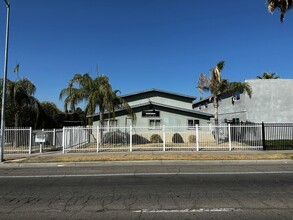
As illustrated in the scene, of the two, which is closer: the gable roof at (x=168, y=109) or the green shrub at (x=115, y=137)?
the green shrub at (x=115, y=137)

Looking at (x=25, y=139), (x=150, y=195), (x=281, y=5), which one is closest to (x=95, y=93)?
(x=25, y=139)

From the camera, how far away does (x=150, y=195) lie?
732 centimetres

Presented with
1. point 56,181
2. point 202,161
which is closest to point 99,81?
point 202,161

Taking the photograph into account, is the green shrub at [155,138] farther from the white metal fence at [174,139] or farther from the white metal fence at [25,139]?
the white metal fence at [25,139]

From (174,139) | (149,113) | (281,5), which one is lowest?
(174,139)

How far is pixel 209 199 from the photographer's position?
683 centimetres

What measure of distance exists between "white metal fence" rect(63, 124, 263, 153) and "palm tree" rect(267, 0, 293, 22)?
710cm

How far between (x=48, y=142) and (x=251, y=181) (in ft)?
51.2

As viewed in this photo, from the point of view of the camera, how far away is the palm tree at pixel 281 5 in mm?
16984

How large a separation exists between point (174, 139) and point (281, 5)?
12.4m

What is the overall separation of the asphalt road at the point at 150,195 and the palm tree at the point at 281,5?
10454 mm

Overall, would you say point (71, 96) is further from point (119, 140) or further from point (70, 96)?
point (119, 140)

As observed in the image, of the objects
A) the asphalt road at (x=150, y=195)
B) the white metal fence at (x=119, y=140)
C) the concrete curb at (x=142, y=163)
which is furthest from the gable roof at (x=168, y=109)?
the asphalt road at (x=150, y=195)

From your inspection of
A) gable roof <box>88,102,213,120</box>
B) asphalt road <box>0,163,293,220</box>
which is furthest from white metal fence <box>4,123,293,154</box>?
asphalt road <box>0,163,293,220</box>
